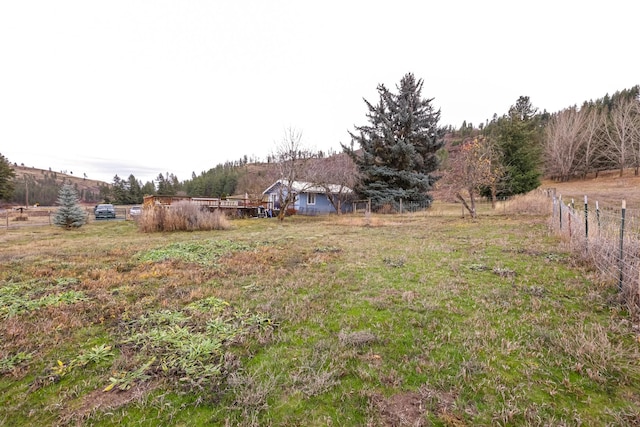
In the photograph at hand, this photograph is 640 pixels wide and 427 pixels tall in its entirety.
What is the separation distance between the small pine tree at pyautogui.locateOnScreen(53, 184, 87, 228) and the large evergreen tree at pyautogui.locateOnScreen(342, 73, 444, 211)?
18232mm

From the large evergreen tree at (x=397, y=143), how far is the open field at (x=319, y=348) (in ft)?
54.5

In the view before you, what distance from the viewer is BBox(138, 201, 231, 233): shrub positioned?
12.9 m

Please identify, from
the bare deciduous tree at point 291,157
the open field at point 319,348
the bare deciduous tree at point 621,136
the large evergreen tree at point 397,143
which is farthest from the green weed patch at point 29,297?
the bare deciduous tree at point 621,136

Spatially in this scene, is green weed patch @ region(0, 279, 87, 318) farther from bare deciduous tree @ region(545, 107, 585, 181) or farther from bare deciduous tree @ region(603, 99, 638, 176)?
bare deciduous tree @ region(603, 99, 638, 176)

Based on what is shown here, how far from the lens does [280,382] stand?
216 cm

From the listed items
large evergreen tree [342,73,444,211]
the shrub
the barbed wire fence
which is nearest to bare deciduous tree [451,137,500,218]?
large evergreen tree [342,73,444,211]

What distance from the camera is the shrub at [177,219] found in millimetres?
12859

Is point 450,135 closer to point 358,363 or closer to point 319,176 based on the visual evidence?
point 319,176

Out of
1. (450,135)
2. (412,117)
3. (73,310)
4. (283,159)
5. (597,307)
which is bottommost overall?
(597,307)

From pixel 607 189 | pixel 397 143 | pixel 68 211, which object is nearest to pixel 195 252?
pixel 68 211

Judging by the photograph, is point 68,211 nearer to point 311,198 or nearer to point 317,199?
point 311,198

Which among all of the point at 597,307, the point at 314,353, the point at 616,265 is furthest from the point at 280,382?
the point at 616,265

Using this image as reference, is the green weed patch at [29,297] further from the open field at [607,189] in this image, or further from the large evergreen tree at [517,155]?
the large evergreen tree at [517,155]

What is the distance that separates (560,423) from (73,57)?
17.3m
